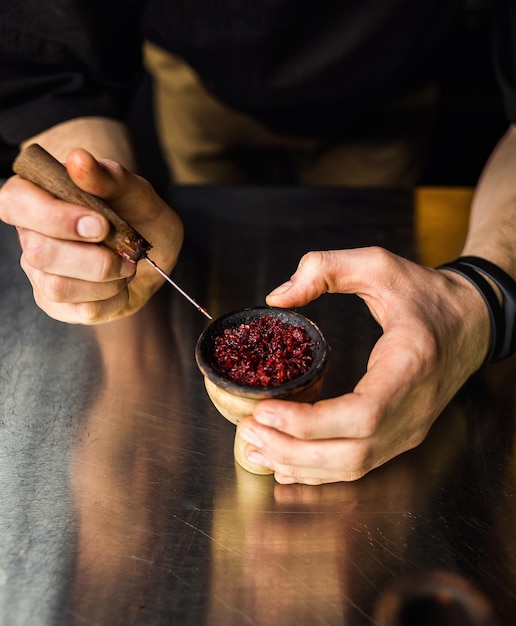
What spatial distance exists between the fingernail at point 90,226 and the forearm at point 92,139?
455 mm

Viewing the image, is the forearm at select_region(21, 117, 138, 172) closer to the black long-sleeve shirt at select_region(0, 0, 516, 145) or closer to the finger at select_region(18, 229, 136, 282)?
the black long-sleeve shirt at select_region(0, 0, 516, 145)

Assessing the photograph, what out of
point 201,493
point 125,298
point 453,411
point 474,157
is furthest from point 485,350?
point 474,157

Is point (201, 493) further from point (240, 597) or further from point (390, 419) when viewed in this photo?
point (390, 419)

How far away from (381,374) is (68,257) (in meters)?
0.59

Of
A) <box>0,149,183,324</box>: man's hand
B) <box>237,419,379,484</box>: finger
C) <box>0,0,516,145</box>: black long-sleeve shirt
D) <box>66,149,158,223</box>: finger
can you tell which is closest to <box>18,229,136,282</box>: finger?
<box>0,149,183,324</box>: man's hand

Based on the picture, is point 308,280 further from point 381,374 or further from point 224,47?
point 224,47

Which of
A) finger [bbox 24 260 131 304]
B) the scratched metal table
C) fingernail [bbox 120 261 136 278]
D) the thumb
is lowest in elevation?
the scratched metal table

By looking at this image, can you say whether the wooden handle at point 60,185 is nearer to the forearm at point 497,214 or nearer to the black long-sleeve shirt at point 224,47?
the black long-sleeve shirt at point 224,47

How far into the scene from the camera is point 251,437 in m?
1.05

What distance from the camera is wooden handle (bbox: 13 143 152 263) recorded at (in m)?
1.17

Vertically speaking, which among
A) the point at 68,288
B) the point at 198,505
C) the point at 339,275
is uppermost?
the point at 339,275

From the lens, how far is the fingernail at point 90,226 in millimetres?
1151

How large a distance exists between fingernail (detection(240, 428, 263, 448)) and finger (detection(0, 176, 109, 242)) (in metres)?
0.42

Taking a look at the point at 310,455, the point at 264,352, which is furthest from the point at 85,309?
the point at 310,455
